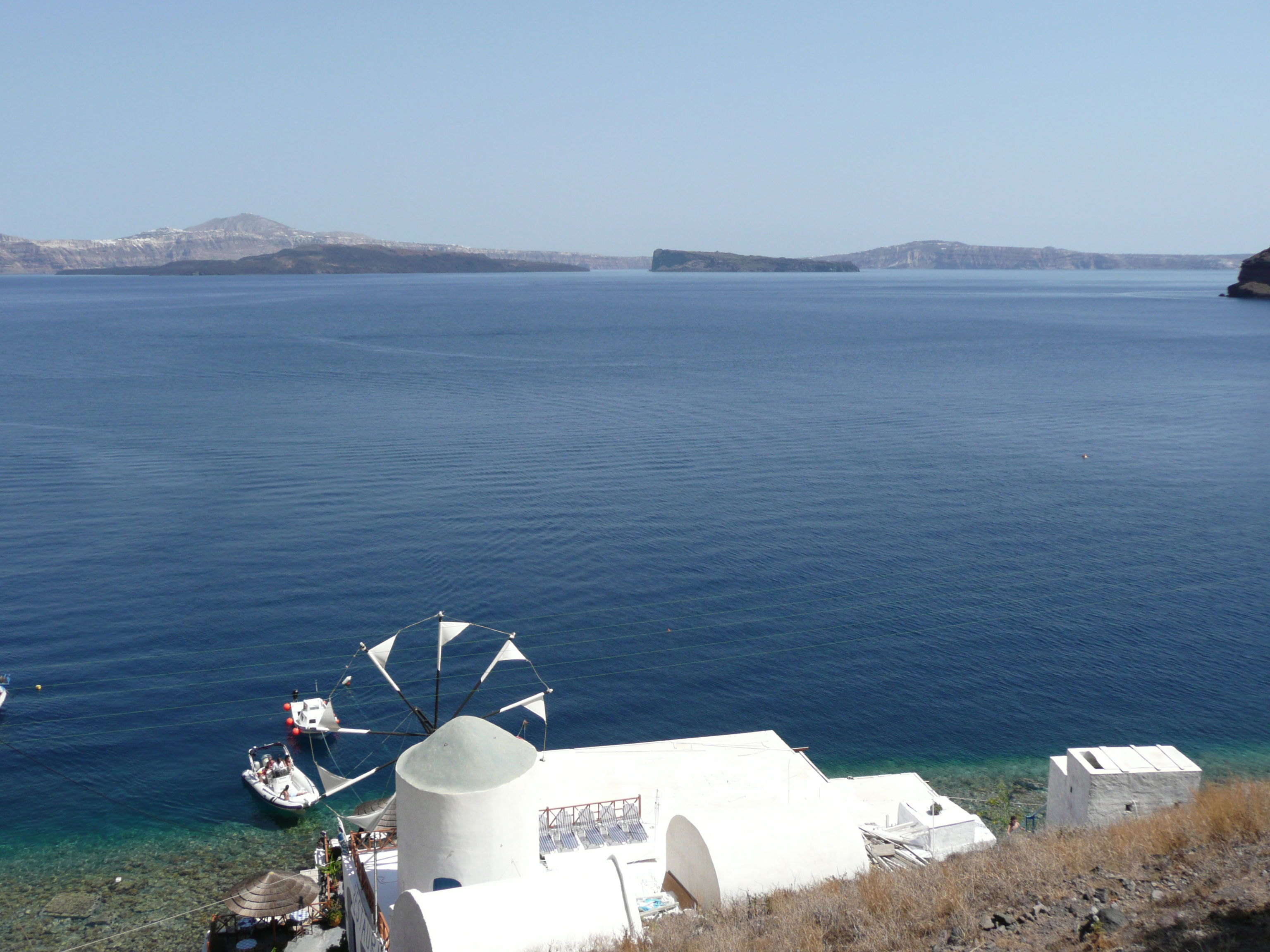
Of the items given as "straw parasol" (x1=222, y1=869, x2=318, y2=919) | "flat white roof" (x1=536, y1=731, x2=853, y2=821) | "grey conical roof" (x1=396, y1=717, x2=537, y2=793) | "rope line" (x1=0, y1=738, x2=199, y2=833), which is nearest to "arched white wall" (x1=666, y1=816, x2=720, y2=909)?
"grey conical roof" (x1=396, y1=717, x2=537, y2=793)

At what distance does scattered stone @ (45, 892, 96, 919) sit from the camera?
89.6 feet

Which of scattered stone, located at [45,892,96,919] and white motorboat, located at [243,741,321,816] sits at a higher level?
white motorboat, located at [243,741,321,816]

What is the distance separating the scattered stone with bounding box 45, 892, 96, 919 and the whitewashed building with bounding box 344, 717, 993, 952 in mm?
9155

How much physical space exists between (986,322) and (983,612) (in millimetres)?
145355

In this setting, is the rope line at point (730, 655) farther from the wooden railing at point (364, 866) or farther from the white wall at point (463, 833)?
the white wall at point (463, 833)

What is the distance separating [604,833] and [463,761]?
327 inches

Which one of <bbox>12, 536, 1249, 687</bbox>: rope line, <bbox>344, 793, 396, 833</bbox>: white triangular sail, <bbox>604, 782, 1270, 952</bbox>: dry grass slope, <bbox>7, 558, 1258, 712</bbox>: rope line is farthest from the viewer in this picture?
<bbox>12, 536, 1249, 687</bbox>: rope line

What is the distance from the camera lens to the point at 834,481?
63.1 meters

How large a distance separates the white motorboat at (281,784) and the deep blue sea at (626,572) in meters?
0.77

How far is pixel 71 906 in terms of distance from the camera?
27719mm

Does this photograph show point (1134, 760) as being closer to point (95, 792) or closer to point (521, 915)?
point (521, 915)

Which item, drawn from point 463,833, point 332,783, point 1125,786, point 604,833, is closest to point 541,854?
point 604,833

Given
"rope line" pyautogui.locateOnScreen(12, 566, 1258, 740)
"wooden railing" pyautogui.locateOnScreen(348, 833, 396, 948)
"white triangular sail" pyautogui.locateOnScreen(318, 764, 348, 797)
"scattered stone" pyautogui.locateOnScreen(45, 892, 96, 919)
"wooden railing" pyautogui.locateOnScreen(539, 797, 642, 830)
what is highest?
"white triangular sail" pyautogui.locateOnScreen(318, 764, 348, 797)

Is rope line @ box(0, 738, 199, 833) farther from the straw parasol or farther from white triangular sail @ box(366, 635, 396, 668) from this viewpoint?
white triangular sail @ box(366, 635, 396, 668)
